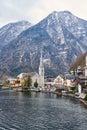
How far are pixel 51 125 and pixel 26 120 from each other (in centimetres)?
935

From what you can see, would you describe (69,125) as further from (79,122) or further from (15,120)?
(15,120)

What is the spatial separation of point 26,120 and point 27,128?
11.3 metres

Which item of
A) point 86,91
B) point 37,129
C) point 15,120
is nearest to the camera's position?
point 37,129

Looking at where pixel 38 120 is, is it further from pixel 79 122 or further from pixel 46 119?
pixel 79 122

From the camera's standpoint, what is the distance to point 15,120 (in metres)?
81.1

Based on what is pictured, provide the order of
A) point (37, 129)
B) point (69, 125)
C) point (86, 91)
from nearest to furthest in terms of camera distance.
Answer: point (37, 129)
point (69, 125)
point (86, 91)

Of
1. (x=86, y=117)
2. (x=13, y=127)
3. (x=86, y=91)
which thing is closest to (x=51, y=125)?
(x=13, y=127)

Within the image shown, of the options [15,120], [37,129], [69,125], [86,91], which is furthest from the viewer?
[86,91]

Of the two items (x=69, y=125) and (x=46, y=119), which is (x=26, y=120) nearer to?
(x=46, y=119)

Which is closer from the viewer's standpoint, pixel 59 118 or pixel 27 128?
pixel 27 128

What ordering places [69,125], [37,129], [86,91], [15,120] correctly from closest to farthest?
[37,129] < [69,125] < [15,120] < [86,91]

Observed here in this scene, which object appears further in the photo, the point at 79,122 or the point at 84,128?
the point at 79,122

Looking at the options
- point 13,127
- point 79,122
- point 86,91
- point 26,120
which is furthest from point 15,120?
point 86,91

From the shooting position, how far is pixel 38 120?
81312mm
